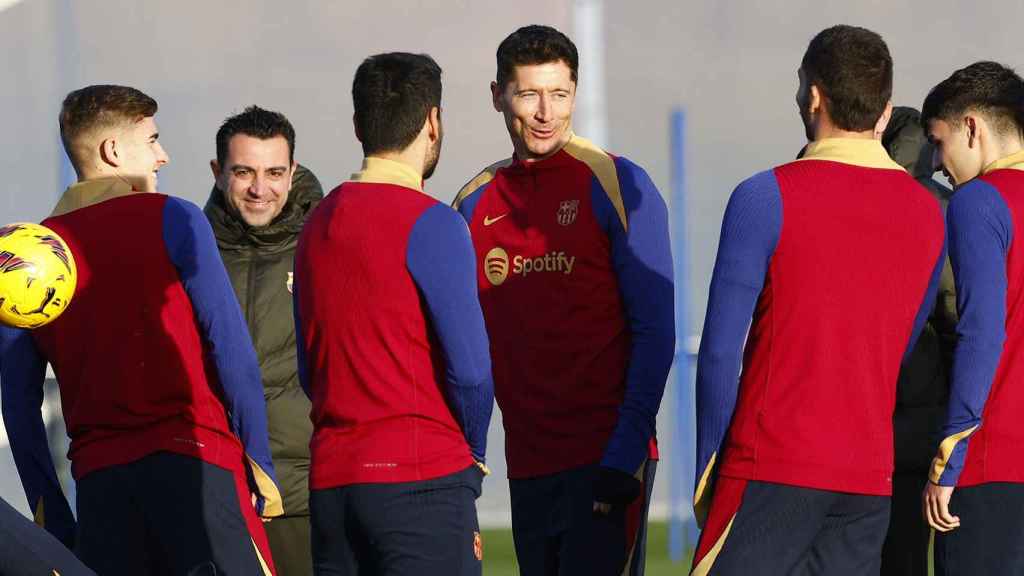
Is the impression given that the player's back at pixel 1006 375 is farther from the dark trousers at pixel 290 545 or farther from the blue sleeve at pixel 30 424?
the blue sleeve at pixel 30 424

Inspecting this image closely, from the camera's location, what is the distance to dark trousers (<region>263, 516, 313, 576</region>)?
4707 millimetres

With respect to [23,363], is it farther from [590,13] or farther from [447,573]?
[590,13]

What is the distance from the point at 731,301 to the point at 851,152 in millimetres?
385

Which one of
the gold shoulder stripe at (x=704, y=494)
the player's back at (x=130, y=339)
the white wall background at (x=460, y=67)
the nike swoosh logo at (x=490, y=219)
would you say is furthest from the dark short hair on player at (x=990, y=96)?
the white wall background at (x=460, y=67)

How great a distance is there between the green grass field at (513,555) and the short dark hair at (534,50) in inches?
139

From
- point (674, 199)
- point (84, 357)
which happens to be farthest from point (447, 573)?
point (674, 199)

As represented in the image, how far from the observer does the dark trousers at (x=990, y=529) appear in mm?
3633

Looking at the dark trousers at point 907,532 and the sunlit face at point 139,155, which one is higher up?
the sunlit face at point 139,155

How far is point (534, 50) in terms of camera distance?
13.2 ft

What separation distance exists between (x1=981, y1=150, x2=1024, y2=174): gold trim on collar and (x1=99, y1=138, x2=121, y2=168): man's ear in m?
1.99

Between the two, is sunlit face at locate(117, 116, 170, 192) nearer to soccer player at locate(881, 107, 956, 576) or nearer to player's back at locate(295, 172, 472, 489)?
player's back at locate(295, 172, 472, 489)

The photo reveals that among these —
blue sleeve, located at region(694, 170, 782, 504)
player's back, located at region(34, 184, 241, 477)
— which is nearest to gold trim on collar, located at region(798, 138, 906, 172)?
blue sleeve, located at region(694, 170, 782, 504)

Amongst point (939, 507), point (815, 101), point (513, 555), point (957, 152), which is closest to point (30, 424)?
point (815, 101)

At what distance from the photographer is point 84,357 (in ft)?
11.9
